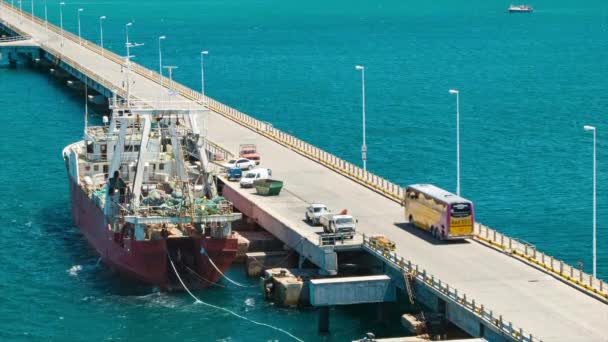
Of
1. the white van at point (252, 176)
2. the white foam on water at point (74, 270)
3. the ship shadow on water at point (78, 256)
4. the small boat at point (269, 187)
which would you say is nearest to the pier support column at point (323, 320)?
the ship shadow on water at point (78, 256)

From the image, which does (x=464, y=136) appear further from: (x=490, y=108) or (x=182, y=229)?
(x=182, y=229)

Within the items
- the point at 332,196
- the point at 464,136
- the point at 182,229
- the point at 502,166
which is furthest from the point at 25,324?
the point at 464,136

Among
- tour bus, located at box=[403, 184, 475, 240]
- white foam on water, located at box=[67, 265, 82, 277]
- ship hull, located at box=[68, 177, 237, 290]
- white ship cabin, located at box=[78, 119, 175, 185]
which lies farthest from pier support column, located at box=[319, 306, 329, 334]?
white ship cabin, located at box=[78, 119, 175, 185]

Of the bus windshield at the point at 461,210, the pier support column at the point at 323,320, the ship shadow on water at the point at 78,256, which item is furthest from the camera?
the ship shadow on water at the point at 78,256

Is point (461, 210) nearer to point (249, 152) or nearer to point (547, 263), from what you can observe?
point (547, 263)

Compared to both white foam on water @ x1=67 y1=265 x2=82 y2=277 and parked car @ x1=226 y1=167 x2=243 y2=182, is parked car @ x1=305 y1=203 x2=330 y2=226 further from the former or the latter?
white foam on water @ x1=67 y1=265 x2=82 y2=277

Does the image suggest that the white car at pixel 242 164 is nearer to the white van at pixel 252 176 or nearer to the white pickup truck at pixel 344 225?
the white van at pixel 252 176
